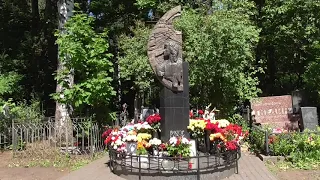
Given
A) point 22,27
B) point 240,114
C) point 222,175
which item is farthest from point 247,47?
point 22,27

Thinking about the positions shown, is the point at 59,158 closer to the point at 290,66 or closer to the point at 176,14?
the point at 176,14

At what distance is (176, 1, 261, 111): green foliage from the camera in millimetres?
13102

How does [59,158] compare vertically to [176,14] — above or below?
below

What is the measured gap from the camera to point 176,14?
10406 millimetres

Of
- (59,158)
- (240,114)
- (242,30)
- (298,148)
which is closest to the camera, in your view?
(298,148)

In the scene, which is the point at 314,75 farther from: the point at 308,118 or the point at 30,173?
the point at 30,173

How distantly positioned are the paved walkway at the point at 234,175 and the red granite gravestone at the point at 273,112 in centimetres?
451

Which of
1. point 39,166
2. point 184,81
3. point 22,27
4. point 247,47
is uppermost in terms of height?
point 22,27

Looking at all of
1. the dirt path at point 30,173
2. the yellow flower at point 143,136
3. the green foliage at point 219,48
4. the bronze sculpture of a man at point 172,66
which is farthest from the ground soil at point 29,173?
the green foliage at point 219,48

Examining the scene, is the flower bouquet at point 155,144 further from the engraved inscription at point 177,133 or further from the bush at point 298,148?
the bush at point 298,148

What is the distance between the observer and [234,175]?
8.70 meters

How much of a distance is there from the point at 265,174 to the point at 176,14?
506 centimetres

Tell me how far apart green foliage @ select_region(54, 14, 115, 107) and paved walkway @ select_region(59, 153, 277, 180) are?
2.16m

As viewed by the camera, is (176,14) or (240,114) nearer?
(176,14)
